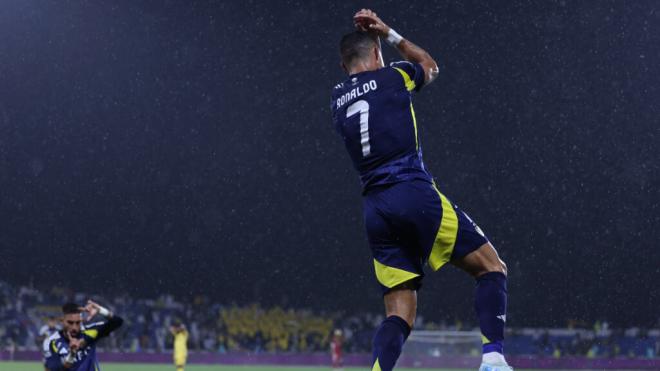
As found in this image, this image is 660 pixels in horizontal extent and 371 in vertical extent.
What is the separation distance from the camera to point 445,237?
5.02 m

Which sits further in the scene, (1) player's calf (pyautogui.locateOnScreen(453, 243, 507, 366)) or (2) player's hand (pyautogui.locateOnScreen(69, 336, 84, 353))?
(2) player's hand (pyautogui.locateOnScreen(69, 336, 84, 353))

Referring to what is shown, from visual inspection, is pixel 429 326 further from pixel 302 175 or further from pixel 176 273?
pixel 176 273

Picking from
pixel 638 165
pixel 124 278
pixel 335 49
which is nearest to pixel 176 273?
pixel 124 278

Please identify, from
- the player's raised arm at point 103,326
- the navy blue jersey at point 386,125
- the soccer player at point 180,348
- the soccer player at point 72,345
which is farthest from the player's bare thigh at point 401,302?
the soccer player at point 180,348

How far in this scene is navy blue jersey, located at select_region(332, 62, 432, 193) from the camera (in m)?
5.22

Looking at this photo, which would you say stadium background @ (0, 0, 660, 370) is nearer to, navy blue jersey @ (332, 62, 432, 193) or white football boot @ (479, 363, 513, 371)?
navy blue jersey @ (332, 62, 432, 193)

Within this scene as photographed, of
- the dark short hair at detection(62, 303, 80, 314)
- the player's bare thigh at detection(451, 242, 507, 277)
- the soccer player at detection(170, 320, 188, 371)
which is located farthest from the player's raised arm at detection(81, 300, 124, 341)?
the soccer player at detection(170, 320, 188, 371)

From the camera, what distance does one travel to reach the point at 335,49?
44062 mm

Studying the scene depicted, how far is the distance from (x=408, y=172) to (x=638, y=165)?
4700 cm

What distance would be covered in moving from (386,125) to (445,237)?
76 cm

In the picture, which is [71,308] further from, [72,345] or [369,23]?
[369,23]

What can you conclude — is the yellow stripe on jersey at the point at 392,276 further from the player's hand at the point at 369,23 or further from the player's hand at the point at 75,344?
the player's hand at the point at 75,344

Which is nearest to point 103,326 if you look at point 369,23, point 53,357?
point 53,357

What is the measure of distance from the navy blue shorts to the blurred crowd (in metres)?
35.8
